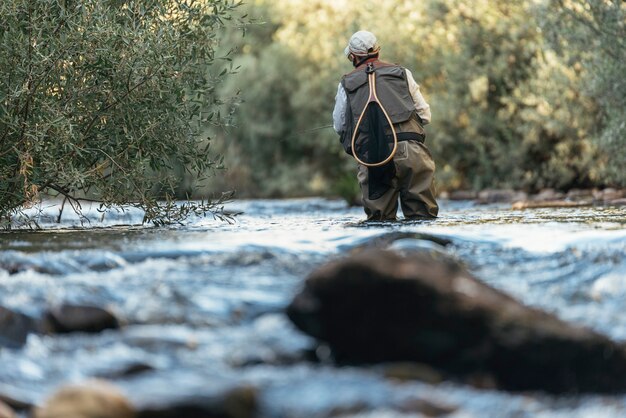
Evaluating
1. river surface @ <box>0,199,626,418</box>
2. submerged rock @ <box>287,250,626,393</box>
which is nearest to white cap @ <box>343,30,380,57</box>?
river surface @ <box>0,199,626,418</box>

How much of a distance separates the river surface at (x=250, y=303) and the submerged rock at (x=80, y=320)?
73 millimetres

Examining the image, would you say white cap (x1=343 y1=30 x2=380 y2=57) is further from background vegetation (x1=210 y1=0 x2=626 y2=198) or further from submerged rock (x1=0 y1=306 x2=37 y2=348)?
submerged rock (x1=0 y1=306 x2=37 y2=348)

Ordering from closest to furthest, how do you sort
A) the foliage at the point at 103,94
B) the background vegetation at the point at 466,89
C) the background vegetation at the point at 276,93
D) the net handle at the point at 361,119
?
the foliage at the point at 103,94, the background vegetation at the point at 276,93, the net handle at the point at 361,119, the background vegetation at the point at 466,89

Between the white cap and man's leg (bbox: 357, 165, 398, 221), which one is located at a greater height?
the white cap

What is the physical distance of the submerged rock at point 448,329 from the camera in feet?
16.8

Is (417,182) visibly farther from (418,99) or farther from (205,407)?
(205,407)

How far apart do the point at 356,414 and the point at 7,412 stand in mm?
1593

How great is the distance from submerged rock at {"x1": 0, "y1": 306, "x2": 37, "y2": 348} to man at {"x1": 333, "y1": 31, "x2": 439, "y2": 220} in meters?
4.98

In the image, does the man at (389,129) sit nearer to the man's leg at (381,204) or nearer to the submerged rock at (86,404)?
the man's leg at (381,204)

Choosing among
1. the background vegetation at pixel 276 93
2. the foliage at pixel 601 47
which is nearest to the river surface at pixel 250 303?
the background vegetation at pixel 276 93

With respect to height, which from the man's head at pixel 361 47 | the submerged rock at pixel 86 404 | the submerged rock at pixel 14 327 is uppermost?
the man's head at pixel 361 47

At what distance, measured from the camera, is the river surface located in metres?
4.93

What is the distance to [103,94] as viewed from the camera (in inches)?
403

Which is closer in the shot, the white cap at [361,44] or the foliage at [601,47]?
the white cap at [361,44]
